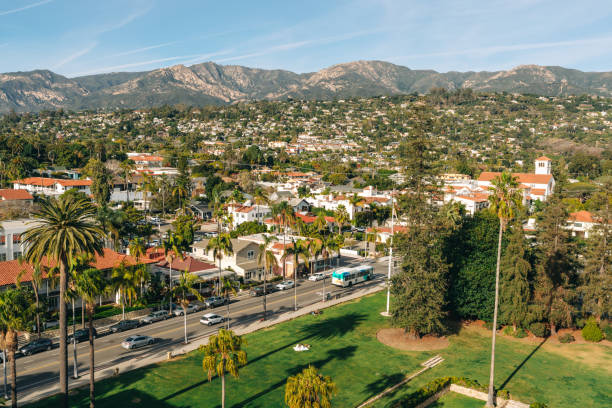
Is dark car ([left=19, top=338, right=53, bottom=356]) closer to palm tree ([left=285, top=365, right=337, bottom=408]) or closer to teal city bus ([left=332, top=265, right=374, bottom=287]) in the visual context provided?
palm tree ([left=285, top=365, right=337, bottom=408])

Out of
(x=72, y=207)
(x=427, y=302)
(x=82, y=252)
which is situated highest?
(x=72, y=207)

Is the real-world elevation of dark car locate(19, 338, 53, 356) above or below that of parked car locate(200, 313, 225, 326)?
above

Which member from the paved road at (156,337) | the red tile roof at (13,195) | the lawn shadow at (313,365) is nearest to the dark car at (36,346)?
the paved road at (156,337)

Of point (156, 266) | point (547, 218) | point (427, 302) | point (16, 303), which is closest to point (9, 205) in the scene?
point (156, 266)

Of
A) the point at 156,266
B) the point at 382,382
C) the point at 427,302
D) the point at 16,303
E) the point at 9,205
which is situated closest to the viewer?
the point at 16,303

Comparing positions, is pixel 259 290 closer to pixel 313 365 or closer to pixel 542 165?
pixel 313 365

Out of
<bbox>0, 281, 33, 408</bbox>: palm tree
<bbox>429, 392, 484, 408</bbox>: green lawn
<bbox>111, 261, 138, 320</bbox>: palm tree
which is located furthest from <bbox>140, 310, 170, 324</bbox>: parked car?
<bbox>429, 392, 484, 408</bbox>: green lawn

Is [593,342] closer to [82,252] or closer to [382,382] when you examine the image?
[382,382]
